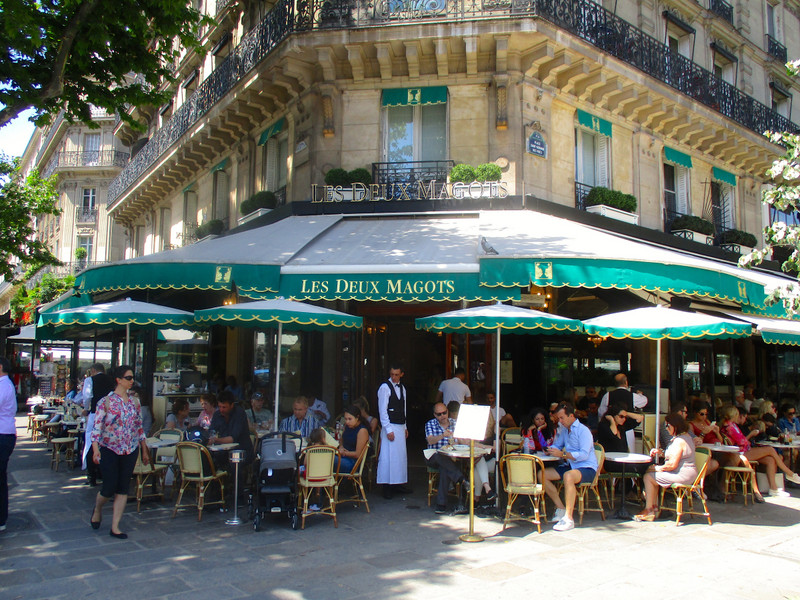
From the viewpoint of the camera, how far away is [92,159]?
3731 centimetres

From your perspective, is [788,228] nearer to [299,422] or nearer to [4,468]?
[299,422]

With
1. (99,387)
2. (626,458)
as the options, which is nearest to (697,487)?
(626,458)

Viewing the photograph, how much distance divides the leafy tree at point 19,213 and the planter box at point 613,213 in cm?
1375

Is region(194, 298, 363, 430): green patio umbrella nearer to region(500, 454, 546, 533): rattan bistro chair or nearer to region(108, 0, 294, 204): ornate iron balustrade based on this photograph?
region(500, 454, 546, 533): rattan bistro chair

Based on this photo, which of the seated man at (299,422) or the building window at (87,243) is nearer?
the seated man at (299,422)

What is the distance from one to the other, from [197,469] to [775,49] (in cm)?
2003

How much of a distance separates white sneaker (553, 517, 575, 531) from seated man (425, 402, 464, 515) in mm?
1237

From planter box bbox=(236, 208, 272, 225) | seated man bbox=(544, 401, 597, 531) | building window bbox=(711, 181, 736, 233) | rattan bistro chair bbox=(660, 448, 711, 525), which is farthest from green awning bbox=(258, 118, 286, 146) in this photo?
building window bbox=(711, 181, 736, 233)

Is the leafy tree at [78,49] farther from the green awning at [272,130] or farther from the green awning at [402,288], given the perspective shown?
the green awning at [402,288]

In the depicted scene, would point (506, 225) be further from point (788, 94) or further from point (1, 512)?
point (788, 94)

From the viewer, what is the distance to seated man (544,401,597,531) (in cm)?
693

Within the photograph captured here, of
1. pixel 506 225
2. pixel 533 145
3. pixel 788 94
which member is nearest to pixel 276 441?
pixel 506 225

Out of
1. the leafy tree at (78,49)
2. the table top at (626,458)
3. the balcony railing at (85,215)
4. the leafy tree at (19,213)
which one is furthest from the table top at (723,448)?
the balcony railing at (85,215)

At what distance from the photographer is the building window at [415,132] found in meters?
12.1
